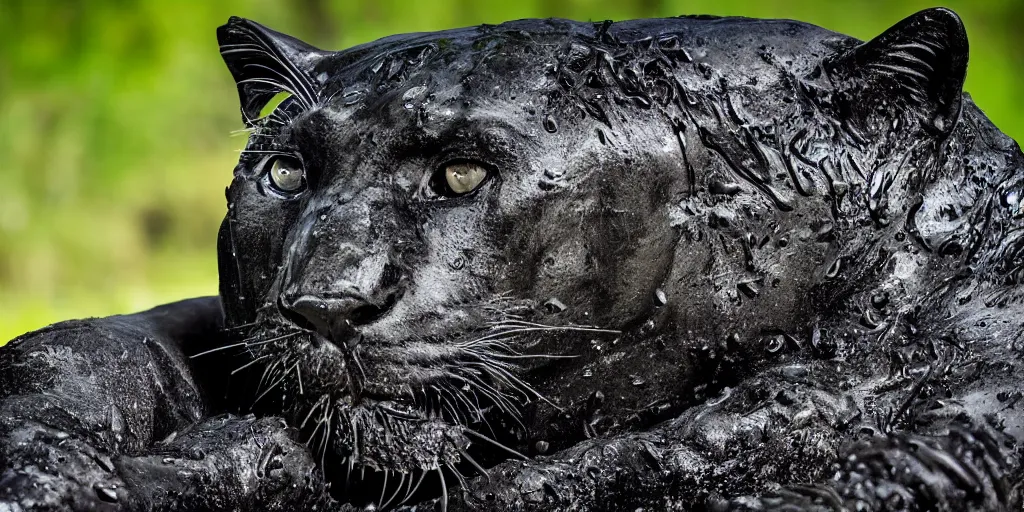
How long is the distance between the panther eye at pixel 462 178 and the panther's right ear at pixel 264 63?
33 cm

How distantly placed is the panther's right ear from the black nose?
47cm

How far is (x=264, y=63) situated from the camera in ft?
8.97

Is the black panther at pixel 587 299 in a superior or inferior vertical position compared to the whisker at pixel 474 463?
superior

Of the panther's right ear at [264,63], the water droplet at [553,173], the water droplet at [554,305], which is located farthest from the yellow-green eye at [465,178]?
the panther's right ear at [264,63]

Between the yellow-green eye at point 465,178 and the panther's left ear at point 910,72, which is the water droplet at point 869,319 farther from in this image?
the yellow-green eye at point 465,178

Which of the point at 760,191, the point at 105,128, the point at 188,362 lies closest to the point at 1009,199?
the point at 760,191

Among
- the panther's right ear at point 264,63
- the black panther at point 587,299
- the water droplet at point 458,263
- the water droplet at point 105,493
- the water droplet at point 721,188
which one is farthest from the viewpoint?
the panther's right ear at point 264,63

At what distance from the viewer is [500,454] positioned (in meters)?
2.39

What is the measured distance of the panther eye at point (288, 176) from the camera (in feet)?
8.15

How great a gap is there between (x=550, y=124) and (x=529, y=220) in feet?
0.59

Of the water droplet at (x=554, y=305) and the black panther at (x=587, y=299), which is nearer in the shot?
the black panther at (x=587, y=299)

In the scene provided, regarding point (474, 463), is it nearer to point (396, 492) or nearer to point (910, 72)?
point (396, 492)

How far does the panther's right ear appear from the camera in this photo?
2.55 meters

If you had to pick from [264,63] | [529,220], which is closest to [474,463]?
[529,220]
